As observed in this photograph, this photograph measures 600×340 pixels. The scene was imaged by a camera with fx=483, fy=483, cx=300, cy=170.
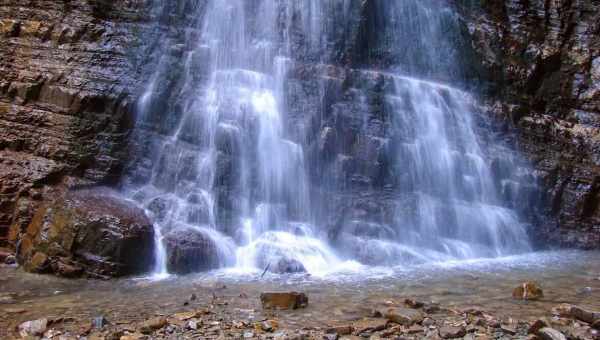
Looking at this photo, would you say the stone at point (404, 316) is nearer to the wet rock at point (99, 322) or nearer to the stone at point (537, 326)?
the stone at point (537, 326)

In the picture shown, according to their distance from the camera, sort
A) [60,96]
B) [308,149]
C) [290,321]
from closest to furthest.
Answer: [290,321] < [60,96] < [308,149]

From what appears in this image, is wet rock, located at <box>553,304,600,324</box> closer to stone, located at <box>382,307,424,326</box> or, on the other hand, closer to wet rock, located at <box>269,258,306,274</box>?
stone, located at <box>382,307,424,326</box>

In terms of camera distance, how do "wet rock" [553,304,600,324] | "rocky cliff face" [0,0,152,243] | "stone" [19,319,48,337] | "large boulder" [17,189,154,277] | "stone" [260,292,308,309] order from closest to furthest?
"stone" [19,319,48,337] < "wet rock" [553,304,600,324] < "stone" [260,292,308,309] < "large boulder" [17,189,154,277] < "rocky cliff face" [0,0,152,243]

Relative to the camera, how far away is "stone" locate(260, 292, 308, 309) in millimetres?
7117

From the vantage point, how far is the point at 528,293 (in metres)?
7.98

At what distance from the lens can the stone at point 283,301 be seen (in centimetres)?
712

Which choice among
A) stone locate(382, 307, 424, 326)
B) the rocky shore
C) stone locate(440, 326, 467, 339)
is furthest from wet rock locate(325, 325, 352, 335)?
stone locate(440, 326, 467, 339)

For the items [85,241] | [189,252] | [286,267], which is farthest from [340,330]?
[85,241]

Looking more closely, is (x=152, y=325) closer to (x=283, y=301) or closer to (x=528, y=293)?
(x=283, y=301)

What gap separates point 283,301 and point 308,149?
21.3 feet

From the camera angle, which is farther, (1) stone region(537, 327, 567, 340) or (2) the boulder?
(2) the boulder

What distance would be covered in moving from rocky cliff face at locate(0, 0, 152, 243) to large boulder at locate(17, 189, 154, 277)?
1108 millimetres

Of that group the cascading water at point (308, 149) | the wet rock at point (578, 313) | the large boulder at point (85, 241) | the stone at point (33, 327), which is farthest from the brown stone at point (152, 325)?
the wet rock at point (578, 313)

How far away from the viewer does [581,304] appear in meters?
7.70
